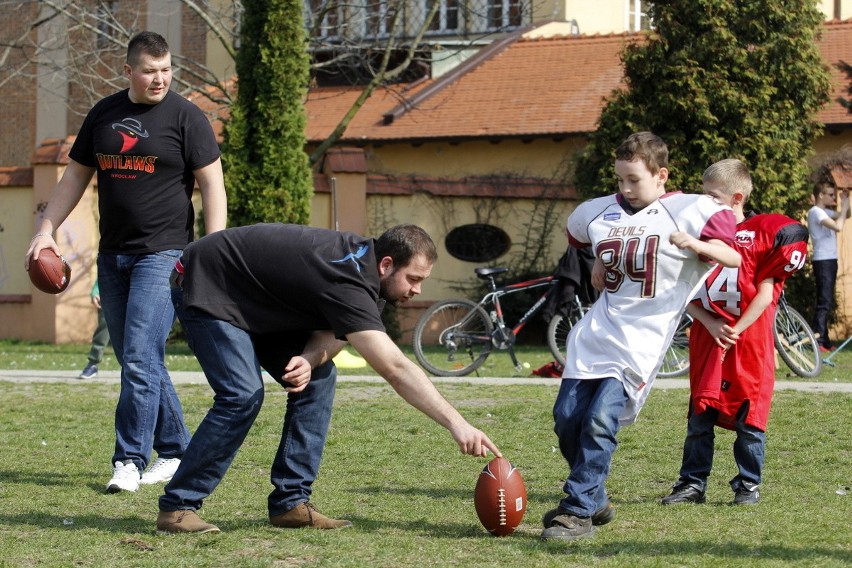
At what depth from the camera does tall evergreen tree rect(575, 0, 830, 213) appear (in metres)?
15.3

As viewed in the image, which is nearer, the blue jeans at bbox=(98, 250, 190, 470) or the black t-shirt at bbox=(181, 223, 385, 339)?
the black t-shirt at bbox=(181, 223, 385, 339)

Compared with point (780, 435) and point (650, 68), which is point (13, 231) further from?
point (780, 435)

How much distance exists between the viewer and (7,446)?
281 inches

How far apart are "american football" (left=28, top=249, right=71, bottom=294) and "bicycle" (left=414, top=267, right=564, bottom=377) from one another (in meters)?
5.89

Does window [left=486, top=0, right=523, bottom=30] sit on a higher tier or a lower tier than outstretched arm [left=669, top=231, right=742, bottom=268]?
higher

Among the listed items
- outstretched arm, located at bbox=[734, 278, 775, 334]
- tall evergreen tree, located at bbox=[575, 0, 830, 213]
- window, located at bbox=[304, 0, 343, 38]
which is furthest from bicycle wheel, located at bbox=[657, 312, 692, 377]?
window, located at bbox=[304, 0, 343, 38]

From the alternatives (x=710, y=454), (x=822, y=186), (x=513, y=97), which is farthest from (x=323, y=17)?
(x=710, y=454)

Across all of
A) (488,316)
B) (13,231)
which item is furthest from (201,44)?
(488,316)

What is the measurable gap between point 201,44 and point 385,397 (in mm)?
20297

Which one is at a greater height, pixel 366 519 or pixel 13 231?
pixel 13 231

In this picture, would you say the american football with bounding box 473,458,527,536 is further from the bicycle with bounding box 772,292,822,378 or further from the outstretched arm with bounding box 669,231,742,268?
the bicycle with bounding box 772,292,822,378

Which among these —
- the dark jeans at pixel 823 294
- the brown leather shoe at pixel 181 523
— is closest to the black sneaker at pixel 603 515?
the brown leather shoe at pixel 181 523

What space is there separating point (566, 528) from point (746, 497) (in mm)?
1230

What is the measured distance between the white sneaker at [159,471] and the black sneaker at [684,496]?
2417mm
